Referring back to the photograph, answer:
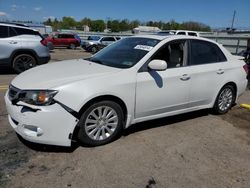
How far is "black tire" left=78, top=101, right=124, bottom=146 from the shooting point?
3805 millimetres

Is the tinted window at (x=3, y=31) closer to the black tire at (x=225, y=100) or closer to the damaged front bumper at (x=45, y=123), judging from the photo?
the damaged front bumper at (x=45, y=123)

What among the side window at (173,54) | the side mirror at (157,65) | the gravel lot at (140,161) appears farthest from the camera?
the side window at (173,54)

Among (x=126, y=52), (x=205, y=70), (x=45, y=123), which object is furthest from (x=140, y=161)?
(x=205, y=70)

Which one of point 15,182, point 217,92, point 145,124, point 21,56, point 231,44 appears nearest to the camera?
point 15,182

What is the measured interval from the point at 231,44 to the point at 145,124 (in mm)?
17011

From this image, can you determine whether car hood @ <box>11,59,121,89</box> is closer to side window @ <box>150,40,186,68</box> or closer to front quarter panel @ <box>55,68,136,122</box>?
front quarter panel @ <box>55,68,136,122</box>

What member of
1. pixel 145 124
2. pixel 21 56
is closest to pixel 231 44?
pixel 21 56

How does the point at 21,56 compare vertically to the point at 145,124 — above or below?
above

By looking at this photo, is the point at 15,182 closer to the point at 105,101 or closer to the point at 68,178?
the point at 68,178

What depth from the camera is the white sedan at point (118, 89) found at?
357 cm

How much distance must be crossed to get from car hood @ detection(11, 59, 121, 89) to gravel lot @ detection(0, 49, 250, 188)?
2.97 ft

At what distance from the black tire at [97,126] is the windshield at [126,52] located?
740 millimetres

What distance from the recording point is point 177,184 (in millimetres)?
3209

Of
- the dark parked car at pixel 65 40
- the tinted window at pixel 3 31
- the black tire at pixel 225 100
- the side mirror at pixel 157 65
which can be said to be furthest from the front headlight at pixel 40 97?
the dark parked car at pixel 65 40
